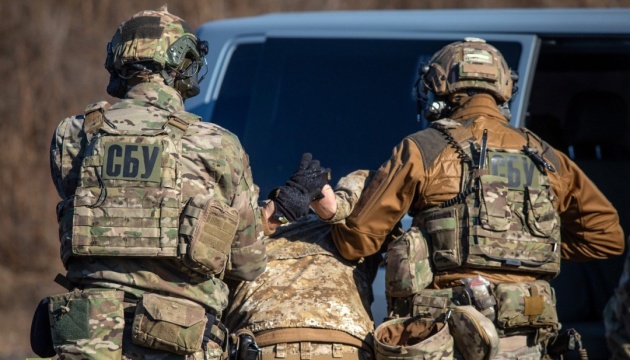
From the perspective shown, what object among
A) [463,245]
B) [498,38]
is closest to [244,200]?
[463,245]

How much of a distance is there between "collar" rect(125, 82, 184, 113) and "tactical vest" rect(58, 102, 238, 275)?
0.20 meters

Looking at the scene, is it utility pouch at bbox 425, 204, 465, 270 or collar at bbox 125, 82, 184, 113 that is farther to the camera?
utility pouch at bbox 425, 204, 465, 270

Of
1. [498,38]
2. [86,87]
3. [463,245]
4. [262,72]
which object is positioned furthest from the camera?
[86,87]

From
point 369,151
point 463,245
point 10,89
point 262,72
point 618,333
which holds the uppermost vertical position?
point 10,89

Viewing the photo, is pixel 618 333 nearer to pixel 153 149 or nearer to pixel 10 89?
pixel 153 149

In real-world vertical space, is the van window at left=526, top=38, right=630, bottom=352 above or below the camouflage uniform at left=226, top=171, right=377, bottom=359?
above

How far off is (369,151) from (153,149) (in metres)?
2.03

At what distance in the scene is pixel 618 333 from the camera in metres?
5.06

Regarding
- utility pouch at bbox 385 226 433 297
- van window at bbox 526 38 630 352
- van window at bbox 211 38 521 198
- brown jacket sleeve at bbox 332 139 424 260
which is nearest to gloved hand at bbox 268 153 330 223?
brown jacket sleeve at bbox 332 139 424 260

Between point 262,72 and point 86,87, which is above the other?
point 86,87

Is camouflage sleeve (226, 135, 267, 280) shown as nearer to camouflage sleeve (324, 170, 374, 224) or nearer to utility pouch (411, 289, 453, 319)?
camouflage sleeve (324, 170, 374, 224)

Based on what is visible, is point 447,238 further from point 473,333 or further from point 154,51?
point 154,51

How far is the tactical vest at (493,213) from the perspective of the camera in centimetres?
498

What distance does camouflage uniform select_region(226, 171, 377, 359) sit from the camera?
489 cm
